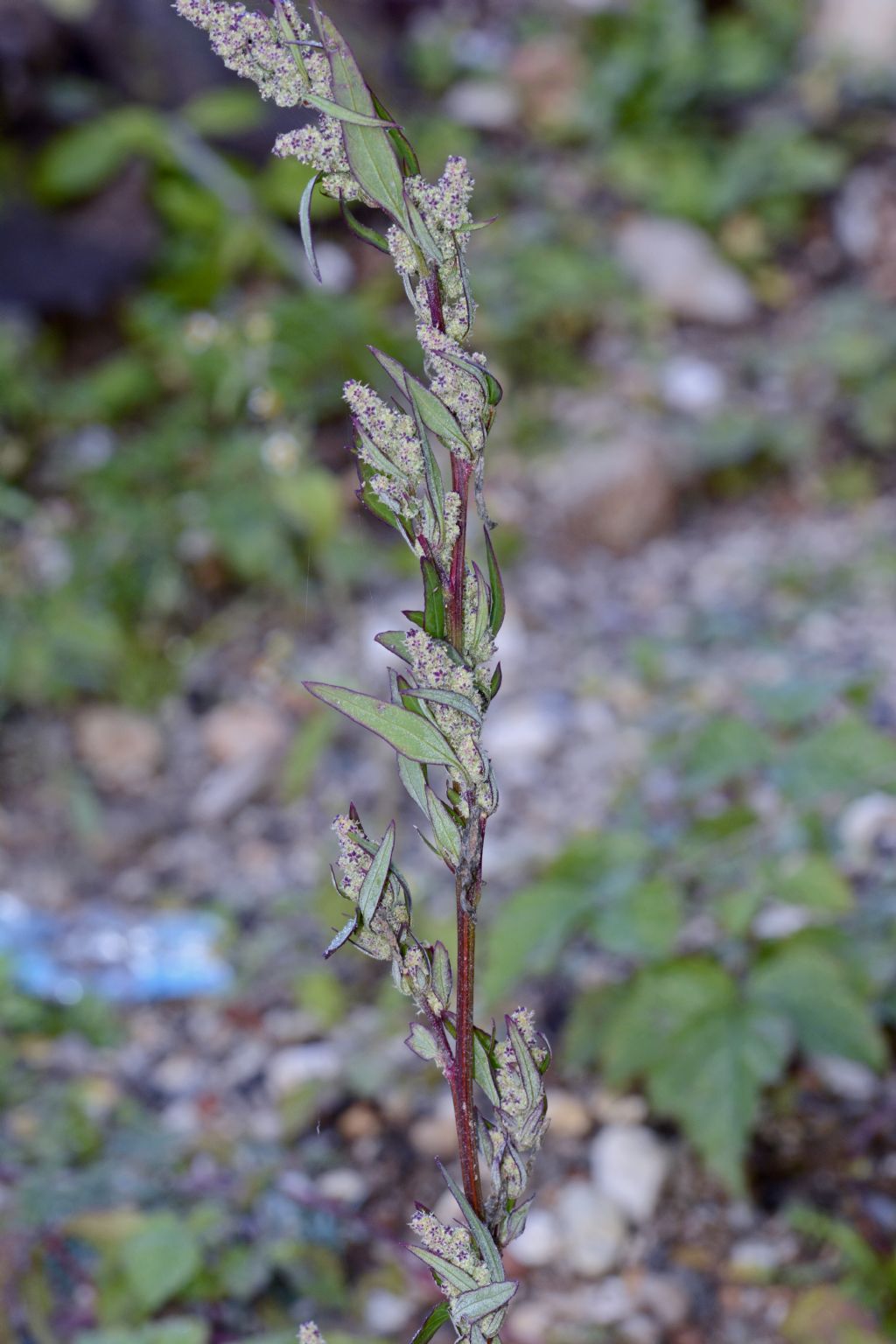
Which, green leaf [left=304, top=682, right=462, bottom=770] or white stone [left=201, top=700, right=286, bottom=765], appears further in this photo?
white stone [left=201, top=700, right=286, bottom=765]

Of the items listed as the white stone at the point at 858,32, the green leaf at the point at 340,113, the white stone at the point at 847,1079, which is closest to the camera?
the green leaf at the point at 340,113

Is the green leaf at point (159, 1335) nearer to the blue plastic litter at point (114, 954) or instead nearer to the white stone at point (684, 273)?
the blue plastic litter at point (114, 954)

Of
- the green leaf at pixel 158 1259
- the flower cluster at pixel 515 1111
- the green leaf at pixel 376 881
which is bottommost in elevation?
the flower cluster at pixel 515 1111

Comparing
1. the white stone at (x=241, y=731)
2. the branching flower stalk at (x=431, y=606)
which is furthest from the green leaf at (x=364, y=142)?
the white stone at (x=241, y=731)

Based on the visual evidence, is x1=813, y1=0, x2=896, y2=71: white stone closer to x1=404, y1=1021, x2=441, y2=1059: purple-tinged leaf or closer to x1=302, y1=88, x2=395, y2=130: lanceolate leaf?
x1=302, y1=88, x2=395, y2=130: lanceolate leaf

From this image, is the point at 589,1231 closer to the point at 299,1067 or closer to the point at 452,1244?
the point at 299,1067

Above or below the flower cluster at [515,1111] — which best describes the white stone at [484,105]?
above

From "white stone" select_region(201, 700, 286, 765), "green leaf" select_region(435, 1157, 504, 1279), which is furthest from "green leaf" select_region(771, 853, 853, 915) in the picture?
"white stone" select_region(201, 700, 286, 765)
